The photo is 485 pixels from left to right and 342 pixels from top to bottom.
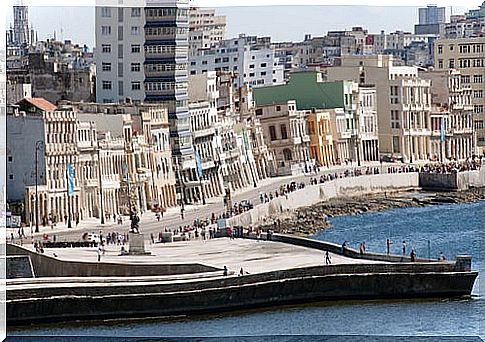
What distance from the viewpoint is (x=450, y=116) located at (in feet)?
69.7

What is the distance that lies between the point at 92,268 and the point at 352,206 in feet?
23.7

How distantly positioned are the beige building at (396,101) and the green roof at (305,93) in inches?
16.5

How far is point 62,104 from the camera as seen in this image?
16547 millimetres

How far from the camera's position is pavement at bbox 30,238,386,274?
38.0 ft

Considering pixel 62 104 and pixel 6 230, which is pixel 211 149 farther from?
pixel 6 230

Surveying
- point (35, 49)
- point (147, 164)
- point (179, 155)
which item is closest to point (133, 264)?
point (147, 164)

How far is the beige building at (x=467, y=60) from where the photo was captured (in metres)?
22.1

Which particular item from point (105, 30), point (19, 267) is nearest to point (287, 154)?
point (105, 30)

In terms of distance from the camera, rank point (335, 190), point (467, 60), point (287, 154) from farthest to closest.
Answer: point (467, 60) < point (287, 154) < point (335, 190)

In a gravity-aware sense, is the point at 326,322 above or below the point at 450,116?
below

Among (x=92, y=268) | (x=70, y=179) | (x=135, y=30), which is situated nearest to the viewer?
(x=92, y=268)

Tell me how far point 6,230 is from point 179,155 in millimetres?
4190

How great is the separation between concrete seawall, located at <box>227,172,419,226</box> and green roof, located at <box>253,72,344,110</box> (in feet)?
7.36

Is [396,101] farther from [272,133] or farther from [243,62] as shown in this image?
[243,62]
